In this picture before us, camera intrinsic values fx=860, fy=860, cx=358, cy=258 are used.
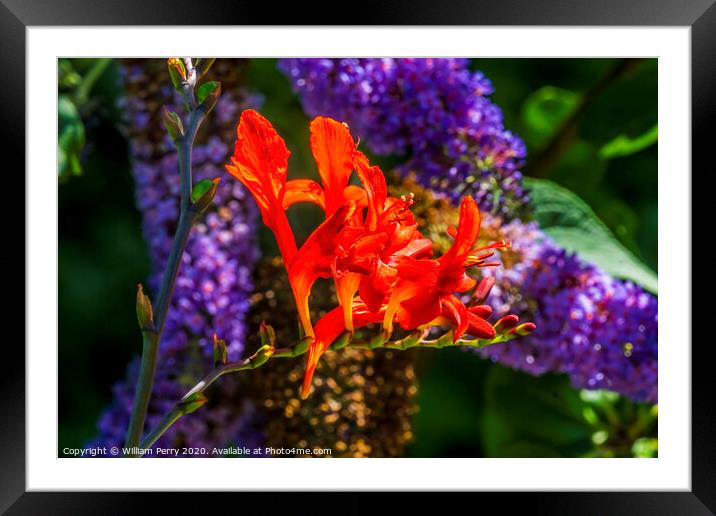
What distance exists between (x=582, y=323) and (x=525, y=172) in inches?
8.4

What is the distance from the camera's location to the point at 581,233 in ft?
3.57

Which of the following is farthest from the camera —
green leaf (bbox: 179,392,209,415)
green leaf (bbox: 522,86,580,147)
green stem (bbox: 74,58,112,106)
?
green leaf (bbox: 522,86,580,147)

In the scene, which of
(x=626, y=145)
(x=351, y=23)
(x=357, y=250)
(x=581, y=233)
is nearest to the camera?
(x=357, y=250)

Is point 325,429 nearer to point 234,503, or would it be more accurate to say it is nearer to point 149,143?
point 234,503

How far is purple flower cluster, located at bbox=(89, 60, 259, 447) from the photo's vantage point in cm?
102

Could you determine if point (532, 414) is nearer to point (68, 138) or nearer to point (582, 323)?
point (582, 323)

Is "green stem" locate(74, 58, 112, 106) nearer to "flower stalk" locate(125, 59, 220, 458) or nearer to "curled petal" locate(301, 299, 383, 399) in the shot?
"flower stalk" locate(125, 59, 220, 458)

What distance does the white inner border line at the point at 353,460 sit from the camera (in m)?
0.97

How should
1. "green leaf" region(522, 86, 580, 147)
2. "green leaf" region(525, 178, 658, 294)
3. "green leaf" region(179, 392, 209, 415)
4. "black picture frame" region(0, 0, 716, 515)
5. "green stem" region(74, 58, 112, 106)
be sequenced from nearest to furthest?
"green leaf" region(179, 392, 209, 415) → "black picture frame" region(0, 0, 716, 515) → "green leaf" region(525, 178, 658, 294) → "green stem" region(74, 58, 112, 106) → "green leaf" region(522, 86, 580, 147)

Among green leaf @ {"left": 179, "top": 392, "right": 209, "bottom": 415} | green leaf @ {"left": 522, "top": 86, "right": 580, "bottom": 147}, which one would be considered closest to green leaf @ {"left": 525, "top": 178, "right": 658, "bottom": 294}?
green leaf @ {"left": 522, "top": 86, "right": 580, "bottom": 147}

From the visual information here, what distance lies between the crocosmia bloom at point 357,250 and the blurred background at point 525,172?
0.35 meters

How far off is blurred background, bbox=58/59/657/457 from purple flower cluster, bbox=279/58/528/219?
2.7 inches

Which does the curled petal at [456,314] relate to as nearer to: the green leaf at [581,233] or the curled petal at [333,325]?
the curled petal at [333,325]

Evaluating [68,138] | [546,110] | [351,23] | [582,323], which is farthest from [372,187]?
[546,110]
